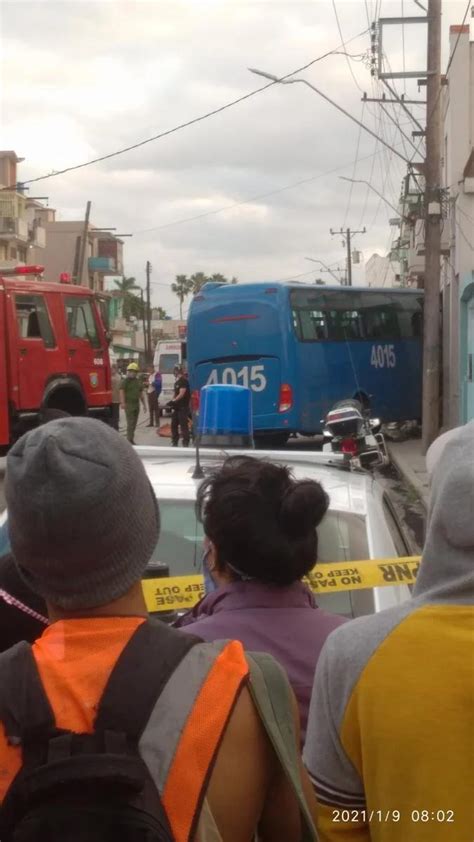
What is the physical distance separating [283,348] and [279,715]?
64.1 feet

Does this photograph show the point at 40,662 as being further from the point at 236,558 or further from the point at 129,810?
the point at 236,558

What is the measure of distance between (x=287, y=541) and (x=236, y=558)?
13 centimetres

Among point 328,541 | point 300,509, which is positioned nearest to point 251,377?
point 328,541

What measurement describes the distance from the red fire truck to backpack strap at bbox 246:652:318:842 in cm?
1551

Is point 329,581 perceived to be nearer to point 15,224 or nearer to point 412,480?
point 412,480

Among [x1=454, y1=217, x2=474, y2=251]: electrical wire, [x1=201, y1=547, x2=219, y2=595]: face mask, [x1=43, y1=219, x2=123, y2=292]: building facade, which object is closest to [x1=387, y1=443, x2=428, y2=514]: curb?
[x1=454, y1=217, x2=474, y2=251]: electrical wire

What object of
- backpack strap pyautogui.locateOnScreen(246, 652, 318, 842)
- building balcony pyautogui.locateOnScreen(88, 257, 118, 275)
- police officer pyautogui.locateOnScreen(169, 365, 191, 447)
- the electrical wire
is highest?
building balcony pyautogui.locateOnScreen(88, 257, 118, 275)

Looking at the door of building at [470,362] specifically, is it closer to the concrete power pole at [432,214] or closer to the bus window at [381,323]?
the concrete power pole at [432,214]

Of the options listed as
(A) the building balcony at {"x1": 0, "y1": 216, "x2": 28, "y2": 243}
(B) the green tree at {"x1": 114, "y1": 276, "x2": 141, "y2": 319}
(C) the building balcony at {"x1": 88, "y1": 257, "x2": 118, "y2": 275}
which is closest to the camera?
(A) the building balcony at {"x1": 0, "y1": 216, "x2": 28, "y2": 243}

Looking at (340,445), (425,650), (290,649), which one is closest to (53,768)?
(425,650)

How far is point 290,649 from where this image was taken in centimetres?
237

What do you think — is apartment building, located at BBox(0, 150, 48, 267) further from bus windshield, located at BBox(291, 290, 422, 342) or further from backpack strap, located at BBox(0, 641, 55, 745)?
backpack strap, located at BBox(0, 641, 55, 745)

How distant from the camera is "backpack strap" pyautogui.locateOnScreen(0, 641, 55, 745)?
1416 millimetres

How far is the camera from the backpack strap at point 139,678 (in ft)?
4.62
